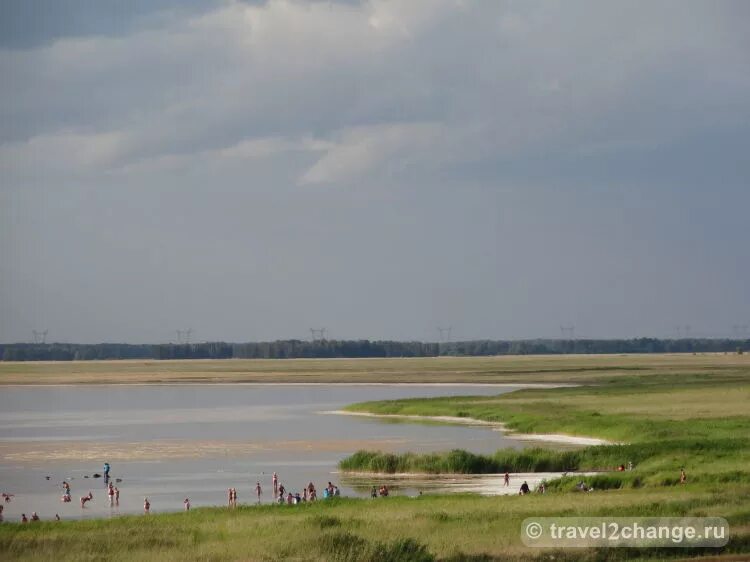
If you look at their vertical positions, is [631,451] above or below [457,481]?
above

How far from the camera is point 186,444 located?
79062 millimetres

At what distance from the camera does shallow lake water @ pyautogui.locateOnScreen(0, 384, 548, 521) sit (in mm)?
56281

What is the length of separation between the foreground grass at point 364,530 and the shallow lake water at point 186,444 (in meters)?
7.88

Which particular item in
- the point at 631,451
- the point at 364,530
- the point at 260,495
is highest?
the point at 631,451

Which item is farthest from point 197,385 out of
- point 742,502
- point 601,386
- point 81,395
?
point 742,502

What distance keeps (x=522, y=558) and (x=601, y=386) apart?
95945mm

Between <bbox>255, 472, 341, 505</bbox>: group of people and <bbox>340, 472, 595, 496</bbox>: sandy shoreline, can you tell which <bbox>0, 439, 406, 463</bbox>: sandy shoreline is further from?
<bbox>255, 472, 341, 505</bbox>: group of people

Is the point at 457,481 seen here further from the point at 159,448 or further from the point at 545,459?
the point at 159,448


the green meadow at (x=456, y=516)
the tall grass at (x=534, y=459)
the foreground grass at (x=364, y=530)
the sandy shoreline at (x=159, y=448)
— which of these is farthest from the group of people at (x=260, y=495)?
the sandy shoreline at (x=159, y=448)

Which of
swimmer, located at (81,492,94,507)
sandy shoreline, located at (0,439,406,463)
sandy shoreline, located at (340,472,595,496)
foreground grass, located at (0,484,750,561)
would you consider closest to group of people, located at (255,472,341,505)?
sandy shoreline, located at (340,472,595,496)

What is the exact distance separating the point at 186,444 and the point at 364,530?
4137 centimetres

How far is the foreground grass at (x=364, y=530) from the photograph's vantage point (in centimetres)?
3575

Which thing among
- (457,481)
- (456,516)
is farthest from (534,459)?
(456,516)

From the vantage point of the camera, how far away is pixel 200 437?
83.8m
